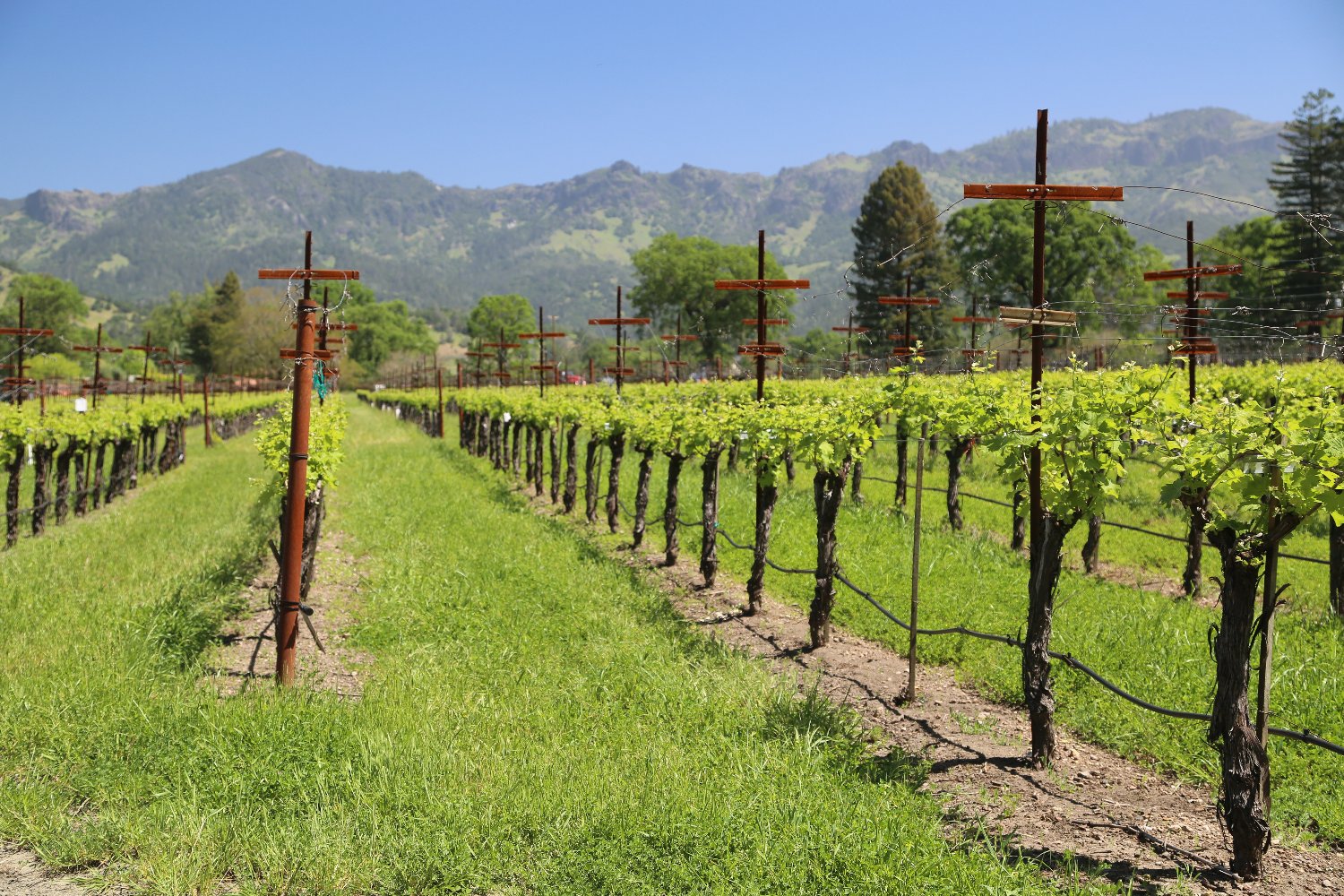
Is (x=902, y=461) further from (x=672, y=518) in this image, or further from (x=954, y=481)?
(x=672, y=518)

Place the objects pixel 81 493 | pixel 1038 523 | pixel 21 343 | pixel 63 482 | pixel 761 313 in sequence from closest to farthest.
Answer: pixel 1038 523, pixel 761 313, pixel 21 343, pixel 63 482, pixel 81 493

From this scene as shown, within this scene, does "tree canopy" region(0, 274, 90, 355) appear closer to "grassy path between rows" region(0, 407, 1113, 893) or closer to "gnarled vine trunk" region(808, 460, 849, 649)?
"grassy path between rows" region(0, 407, 1113, 893)

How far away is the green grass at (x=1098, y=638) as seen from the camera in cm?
677

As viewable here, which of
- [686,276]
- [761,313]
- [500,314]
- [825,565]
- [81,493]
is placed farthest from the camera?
[500,314]

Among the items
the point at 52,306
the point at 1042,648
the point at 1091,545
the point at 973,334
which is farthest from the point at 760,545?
the point at 52,306

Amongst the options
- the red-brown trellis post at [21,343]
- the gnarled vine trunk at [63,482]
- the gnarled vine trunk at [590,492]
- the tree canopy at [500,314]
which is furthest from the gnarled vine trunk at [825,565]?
the tree canopy at [500,314]

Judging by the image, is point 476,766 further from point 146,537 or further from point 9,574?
point 146,537

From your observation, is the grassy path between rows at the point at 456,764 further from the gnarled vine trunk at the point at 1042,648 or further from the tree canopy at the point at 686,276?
the tree canopy at the point at 686,276

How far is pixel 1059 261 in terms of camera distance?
5172 centimetres

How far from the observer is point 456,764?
21.3ft

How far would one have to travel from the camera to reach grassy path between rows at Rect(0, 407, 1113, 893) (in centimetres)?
525

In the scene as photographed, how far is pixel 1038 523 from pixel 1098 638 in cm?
290

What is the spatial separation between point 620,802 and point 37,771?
4.29m

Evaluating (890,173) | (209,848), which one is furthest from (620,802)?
(890,173)
